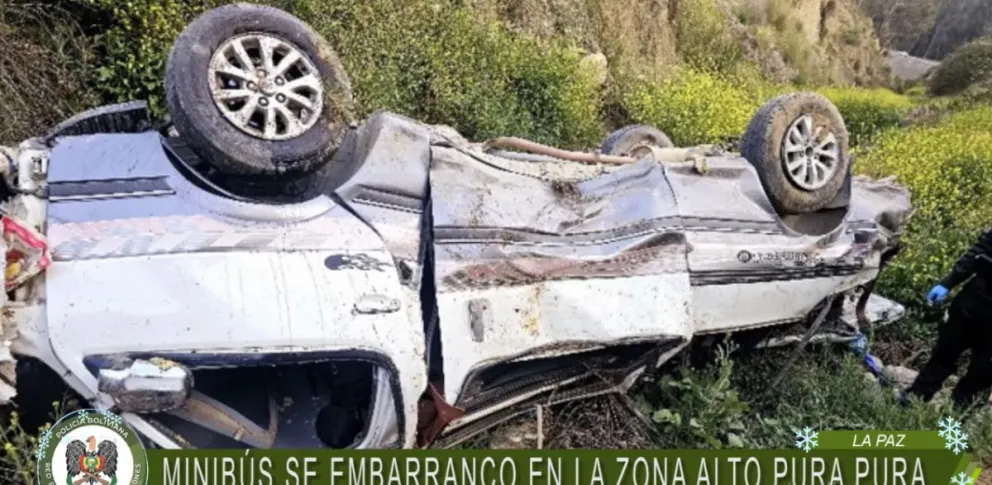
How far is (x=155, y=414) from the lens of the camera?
2.65 meters

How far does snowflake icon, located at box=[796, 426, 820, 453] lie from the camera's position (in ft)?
11.6

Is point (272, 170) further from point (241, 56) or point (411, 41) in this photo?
point (411, 41)

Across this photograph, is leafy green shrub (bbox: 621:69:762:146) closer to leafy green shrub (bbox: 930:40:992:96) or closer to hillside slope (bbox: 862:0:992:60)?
leafy green shrub (bbox: 930:40:992:96)

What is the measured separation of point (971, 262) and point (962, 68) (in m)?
18.8

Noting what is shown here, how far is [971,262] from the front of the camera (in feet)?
14.5

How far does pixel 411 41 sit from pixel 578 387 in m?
4.24

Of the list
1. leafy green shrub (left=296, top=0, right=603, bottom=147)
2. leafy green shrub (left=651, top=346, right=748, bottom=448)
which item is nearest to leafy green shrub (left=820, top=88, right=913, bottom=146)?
leafy green shrub (left=296, top=0, right=603, bottom=147)

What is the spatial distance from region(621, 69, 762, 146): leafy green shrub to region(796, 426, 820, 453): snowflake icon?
194 inches

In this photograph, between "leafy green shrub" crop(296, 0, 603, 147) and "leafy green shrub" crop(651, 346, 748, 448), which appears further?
"leafy green shrub" crop(296, 0, 603, 147)

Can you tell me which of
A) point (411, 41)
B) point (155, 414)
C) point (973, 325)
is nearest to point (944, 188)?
point (973, 325)

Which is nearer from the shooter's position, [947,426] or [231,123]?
[231,123]

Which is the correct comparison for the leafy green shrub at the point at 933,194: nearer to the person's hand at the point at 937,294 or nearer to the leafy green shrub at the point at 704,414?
the person's hand at the point at 937,294

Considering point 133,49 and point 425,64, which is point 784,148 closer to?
point 425,64

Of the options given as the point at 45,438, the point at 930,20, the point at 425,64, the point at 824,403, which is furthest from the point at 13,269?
the point at 930,20
